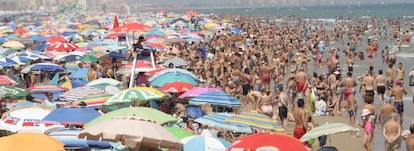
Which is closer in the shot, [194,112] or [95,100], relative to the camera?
[95,100]

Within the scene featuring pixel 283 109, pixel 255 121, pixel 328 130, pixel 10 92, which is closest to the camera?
pixel 328 130

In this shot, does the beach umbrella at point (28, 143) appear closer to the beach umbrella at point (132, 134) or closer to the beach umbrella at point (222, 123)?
the beach umbrella at point (132, 134)

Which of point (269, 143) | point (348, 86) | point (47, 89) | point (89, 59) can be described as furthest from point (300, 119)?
point (89, 59)

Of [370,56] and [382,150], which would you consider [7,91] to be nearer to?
[382,150]

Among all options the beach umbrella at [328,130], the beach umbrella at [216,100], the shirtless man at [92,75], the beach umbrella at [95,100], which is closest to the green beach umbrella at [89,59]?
the shirtless man at [92,75]

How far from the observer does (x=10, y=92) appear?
33.3ft

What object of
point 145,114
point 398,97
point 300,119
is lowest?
point 398,97

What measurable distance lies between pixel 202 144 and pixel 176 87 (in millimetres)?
4652

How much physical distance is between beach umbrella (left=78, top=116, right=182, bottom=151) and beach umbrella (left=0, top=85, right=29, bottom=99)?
477 cm

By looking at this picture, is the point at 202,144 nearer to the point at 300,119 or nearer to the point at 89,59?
the point at 300,119

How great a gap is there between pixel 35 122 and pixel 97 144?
134 cm

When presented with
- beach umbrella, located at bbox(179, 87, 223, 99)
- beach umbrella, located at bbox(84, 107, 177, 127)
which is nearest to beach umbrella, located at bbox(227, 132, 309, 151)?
beach umbrella, located at bbox(84, 107, 177, 127)

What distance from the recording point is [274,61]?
67.5ft

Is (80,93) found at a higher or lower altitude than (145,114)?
lower
